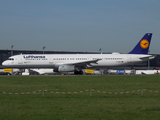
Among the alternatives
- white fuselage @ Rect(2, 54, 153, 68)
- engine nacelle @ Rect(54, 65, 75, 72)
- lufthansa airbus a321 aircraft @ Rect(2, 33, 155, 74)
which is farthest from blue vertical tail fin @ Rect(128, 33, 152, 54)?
engine nacelle @ Rect(54, 65, 75, 72)

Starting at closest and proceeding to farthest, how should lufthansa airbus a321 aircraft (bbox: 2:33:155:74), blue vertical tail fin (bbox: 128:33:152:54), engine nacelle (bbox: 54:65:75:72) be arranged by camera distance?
engine nacelle (bbox: 54:65:75:72), lufthansa airbus a321 aircraft (bbox: 2:33:155:74), blue vertical tail fin (bbox: 128:33:152:54)

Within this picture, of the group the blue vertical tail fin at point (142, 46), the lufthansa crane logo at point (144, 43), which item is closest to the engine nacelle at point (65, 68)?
the blue vertical tail fin at point (142, 46)

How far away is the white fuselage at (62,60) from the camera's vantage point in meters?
49.4

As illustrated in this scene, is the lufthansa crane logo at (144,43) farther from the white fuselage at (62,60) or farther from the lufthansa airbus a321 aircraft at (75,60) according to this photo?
the white fuselage at (62,60)

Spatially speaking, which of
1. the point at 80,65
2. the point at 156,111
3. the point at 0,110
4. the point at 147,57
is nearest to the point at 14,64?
the point at 80,65

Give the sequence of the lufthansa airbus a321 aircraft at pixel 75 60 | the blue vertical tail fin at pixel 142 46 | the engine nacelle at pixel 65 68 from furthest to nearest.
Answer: the blue vertical tail fin at pixel 142 46, the lufthansa airbus a321 aircraft at pixel 75 60, the engine nacelle at pixel 65 68

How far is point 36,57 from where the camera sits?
49.6 m

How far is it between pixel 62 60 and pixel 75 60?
2.78 m

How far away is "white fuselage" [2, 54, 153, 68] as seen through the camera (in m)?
49.4

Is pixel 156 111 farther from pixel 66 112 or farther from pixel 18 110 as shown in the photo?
pixel 18 110

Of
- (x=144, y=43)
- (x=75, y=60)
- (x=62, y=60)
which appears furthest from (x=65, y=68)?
(x=144, y=43)

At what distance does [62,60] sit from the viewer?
165 ft

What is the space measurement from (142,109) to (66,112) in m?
4.86

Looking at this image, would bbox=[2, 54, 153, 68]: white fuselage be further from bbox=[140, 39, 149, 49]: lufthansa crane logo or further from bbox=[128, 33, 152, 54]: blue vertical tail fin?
bbox=[140, 39, 149, 49]: lufthansa crane logo
